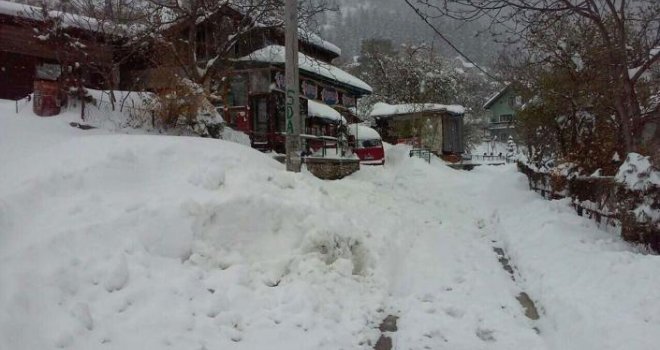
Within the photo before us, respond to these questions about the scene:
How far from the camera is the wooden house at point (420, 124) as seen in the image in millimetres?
36281

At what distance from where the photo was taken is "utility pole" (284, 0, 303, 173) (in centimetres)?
880

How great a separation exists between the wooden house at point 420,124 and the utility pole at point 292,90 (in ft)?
88.6

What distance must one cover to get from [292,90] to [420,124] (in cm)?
2822

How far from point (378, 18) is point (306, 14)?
3044 inches

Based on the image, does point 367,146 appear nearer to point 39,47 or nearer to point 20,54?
point 39,47

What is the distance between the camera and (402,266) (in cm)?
669

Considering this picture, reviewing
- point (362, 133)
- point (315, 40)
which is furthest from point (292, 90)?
point (362, 133)

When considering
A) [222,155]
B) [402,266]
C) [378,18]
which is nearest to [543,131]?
[402,266]

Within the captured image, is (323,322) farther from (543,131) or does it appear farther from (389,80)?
(389,80)

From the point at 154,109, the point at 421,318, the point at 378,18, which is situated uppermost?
the point at 378,18

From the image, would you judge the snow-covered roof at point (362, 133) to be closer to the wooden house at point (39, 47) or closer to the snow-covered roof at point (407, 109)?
the snow-covered roof at point (407, 109)

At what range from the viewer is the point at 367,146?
2583 centimetres

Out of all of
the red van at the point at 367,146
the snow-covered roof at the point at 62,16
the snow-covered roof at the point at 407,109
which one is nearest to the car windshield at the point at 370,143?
the red van at the point at 367,146

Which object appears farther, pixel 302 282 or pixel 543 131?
pixel 543 131
